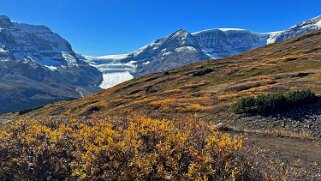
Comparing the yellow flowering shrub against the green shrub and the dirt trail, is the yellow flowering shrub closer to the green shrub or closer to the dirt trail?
the dirt trail

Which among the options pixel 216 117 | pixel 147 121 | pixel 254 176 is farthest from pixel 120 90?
pixel 254 176

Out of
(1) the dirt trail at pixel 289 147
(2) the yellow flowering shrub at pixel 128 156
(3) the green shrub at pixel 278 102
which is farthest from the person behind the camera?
(3) the green shrub at pixel 278 102

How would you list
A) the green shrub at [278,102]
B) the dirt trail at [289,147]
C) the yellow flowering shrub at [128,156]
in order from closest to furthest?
the yellow flowering shrub at [128,156] → the dirt trail at [289,147] → the green shrub at [278,102]

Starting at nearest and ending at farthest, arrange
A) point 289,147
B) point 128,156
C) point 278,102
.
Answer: point 128,156 → point 289,147 → point 278,102

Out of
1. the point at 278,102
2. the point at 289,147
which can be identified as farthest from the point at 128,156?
the point at 278,102

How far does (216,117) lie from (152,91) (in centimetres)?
4253

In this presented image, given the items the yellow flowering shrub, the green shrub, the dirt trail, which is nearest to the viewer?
the yellow flowering shrub

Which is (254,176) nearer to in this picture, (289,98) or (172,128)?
(172,128)

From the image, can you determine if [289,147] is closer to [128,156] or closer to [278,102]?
[278,102]

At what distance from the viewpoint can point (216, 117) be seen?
3738 centimetres

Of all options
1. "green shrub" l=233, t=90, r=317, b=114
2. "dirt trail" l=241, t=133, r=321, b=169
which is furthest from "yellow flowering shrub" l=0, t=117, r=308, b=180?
"green shrub" l=233, t=90, r=317, b=114

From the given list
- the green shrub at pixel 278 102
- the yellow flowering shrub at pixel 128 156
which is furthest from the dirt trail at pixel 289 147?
the yellow flowering shrub at pixel 128 156

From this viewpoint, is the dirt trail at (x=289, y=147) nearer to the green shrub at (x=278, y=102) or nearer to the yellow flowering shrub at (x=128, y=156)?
the green shrub at (x=278, y=102)

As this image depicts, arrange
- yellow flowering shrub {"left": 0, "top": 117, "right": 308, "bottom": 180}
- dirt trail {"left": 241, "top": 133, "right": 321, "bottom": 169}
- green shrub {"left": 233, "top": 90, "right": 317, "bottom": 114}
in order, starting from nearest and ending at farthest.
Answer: yellow flowering shrub {"left": 0, "top": 117, "right": 308, "bottom": 180} → dirt trail {"left": 241, "top": 133, "right": 321, "bottom": 169} → green shrub {"left": 233, "top": 90, "right": 317, "bottom": 114}
